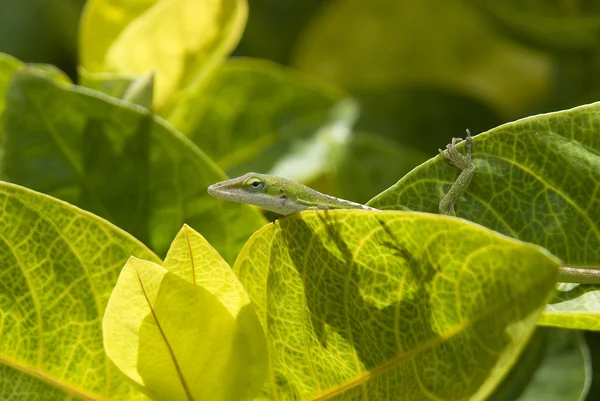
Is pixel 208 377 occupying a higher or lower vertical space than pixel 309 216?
lower

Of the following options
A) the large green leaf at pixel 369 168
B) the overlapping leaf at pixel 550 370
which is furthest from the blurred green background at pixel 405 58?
the overlapping leaf at pixel 550 370

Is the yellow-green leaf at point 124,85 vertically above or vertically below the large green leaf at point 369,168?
above

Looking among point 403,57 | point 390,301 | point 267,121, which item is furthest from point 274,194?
point 403,57

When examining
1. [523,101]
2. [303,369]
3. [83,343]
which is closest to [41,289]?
[83,343]

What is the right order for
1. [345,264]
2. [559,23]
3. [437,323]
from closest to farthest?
1. [437,323]
2. [345,264]
3. [559,23]

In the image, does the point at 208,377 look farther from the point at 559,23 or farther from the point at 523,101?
the point at 523,101

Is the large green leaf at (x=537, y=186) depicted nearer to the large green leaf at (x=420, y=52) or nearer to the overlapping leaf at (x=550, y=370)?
the overlapping leaf at (x=550, y=370)

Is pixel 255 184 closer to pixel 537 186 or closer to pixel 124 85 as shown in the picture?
pixel 124 85
